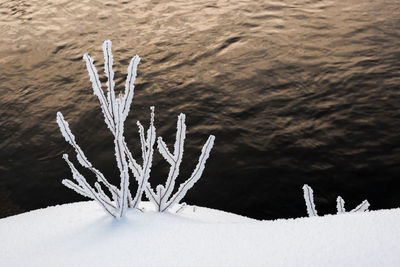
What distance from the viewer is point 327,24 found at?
8.84 metres

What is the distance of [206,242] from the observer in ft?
5.33

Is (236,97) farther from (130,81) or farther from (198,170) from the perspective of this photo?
(130,81)

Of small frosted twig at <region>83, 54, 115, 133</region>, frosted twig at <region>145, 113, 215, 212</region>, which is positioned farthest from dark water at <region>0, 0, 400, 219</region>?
small frosted twig at <region>83, 54, 115, 133</region>

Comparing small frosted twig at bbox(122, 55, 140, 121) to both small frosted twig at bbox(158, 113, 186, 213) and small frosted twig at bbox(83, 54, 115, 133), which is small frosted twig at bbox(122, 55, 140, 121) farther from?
small frosted twig at bbox(158, 113, 186, 213)

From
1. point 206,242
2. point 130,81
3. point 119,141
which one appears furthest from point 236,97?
point 206,242

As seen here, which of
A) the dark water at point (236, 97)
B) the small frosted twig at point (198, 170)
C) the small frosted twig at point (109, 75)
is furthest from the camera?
the dark water at point (236, 97)

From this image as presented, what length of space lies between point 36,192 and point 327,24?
23.8 ft

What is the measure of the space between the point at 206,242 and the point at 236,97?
213 inches

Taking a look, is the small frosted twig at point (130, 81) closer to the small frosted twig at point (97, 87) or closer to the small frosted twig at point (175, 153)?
the small frosted twig at point (97, 87)

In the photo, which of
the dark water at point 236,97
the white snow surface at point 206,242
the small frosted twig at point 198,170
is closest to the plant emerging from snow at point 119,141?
the small frosted twig at point 198,170

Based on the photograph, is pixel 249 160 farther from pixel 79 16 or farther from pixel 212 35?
pixel 79 16

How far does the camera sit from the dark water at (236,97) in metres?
5.07

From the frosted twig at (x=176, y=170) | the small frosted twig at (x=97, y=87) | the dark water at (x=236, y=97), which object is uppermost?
the small frosted twig at (x=97, y=87)

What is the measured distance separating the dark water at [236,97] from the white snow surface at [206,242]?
2.92m
